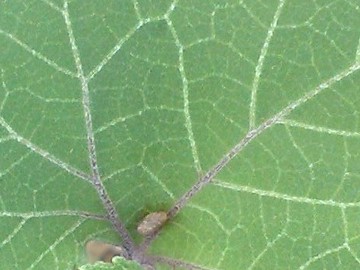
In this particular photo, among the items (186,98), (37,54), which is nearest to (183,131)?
(186,98)

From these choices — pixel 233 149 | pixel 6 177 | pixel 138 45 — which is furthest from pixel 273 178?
pixel 6 177

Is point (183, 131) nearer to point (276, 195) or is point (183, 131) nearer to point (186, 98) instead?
point (186, 98)

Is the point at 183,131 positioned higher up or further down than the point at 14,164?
further down

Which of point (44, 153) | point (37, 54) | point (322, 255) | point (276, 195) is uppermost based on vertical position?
point (37, 54)

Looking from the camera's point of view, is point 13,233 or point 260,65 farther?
point 13,233

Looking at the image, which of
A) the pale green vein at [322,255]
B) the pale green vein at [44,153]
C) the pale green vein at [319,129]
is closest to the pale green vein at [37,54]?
the pale green vein at [44,153]

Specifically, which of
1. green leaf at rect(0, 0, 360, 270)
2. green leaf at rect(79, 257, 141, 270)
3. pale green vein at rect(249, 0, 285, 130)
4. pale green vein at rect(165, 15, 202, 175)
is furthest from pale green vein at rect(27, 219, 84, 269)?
pale green vein at rect(249, 0, 285, 130)

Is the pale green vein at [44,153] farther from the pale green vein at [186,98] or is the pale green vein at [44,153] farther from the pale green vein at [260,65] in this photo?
the pale green vein at [260,65]

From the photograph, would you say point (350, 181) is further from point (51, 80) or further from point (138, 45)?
point (51, 80)

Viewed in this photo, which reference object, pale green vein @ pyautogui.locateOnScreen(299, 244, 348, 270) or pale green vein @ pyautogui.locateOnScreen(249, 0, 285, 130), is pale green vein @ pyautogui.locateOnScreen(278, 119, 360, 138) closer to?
pale green vein @ pyautogui.locateOnScreen(249, 0, 285, 130)
